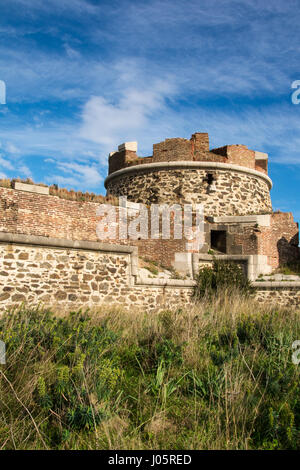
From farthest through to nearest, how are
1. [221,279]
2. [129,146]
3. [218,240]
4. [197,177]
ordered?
[129,146] → [197,177] → [218,240] → [221,279]

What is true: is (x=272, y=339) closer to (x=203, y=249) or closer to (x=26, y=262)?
(x=26, y=262)

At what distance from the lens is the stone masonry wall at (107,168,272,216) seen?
59.3ft

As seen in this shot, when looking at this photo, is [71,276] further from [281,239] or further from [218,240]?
[281,239]

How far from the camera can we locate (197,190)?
18.2m

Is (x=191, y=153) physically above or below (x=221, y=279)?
above

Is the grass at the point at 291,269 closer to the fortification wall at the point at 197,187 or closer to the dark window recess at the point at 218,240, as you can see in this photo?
the dark window recess at the point at 218,240

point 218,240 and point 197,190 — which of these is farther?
point 197,190

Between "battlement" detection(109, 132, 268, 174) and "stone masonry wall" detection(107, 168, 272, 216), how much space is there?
0.53 m

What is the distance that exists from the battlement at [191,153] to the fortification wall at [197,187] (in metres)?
0.36

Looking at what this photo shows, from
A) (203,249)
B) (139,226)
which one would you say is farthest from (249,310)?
(139,226)

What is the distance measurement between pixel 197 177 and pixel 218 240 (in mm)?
3290

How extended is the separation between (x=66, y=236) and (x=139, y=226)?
3.13m

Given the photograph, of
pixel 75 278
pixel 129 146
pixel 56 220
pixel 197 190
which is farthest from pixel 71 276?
pixel 129 146

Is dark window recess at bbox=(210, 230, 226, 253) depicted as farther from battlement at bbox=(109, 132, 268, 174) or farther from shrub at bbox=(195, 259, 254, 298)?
battlement at bbox=(109, 132, 268, 174)
